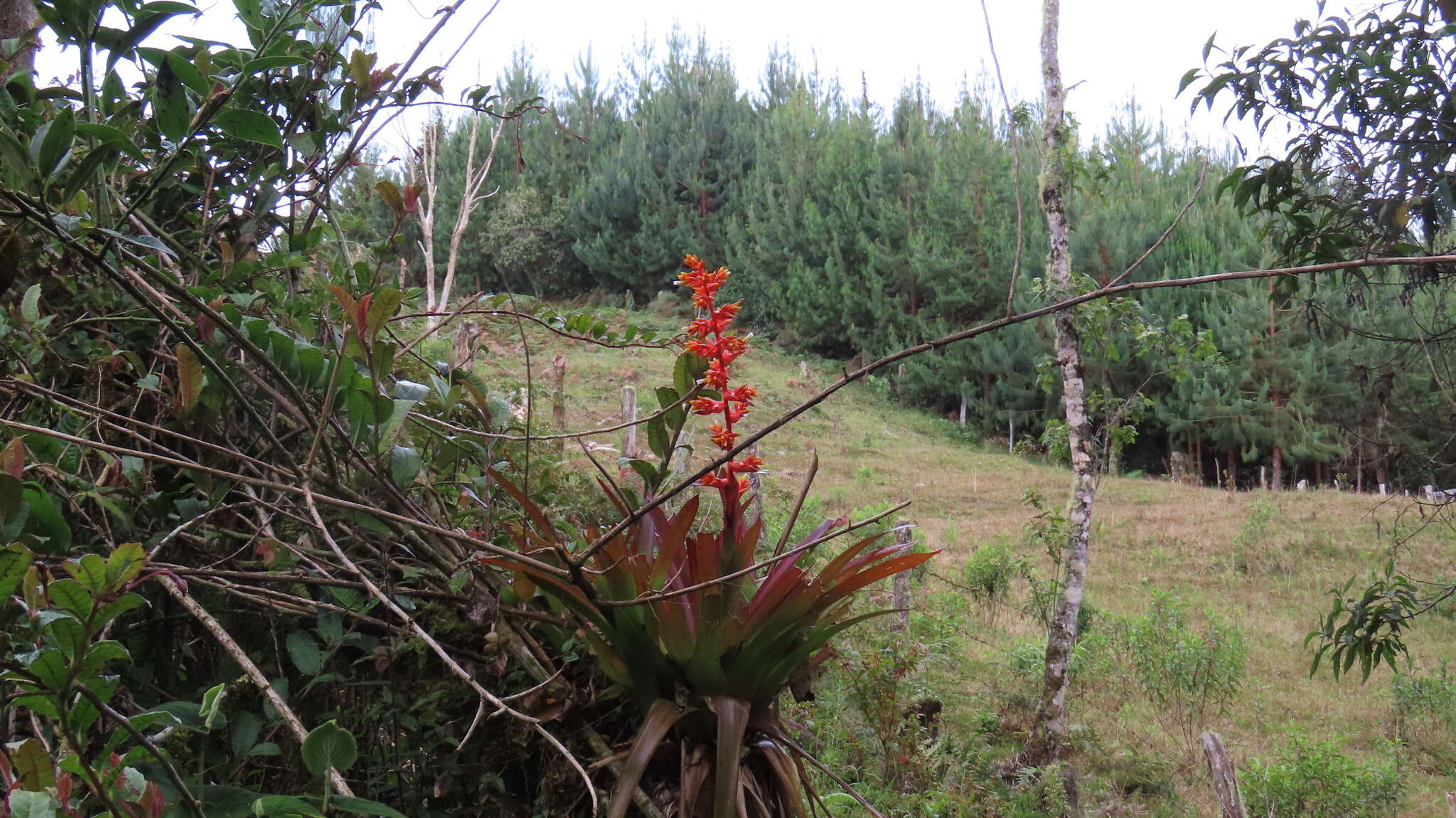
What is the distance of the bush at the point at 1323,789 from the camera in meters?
4.27

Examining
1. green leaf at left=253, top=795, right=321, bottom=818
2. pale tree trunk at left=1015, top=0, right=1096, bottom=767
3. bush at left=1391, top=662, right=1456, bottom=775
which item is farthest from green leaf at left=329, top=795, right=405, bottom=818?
bush at left=1391, top=662, right=1456, bottom=775

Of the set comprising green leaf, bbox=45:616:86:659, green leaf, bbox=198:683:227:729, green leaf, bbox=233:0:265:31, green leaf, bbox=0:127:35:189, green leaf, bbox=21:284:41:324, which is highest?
green leaf, bbox=233:0:265:31

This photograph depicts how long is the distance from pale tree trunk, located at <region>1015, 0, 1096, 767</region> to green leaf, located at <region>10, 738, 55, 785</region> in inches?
172

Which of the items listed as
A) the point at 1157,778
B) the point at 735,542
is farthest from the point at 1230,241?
the point at 735,542

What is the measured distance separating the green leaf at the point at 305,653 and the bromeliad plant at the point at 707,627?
0.60 feet

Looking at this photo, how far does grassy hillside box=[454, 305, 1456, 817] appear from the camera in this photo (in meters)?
5.27

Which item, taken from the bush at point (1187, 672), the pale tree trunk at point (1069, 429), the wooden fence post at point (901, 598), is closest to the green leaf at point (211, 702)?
the pale tree trunk at point (1069, 429)

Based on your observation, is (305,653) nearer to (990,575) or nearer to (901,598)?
(901,598)

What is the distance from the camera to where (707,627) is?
0.92m

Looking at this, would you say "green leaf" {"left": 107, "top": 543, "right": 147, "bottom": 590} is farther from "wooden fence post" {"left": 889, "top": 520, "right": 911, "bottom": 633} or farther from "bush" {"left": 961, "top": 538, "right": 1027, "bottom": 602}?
"bush" {"left": 961, "top": 538, "right": 1027, "bottom": 602}

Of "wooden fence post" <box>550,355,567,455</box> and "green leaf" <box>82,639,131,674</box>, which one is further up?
"green leaf" <box>82,639,131,674</box>

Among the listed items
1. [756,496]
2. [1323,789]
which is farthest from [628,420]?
[756,496]

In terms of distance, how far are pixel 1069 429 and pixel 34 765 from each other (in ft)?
15.3

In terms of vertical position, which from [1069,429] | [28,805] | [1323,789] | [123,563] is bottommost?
[1323,789]
